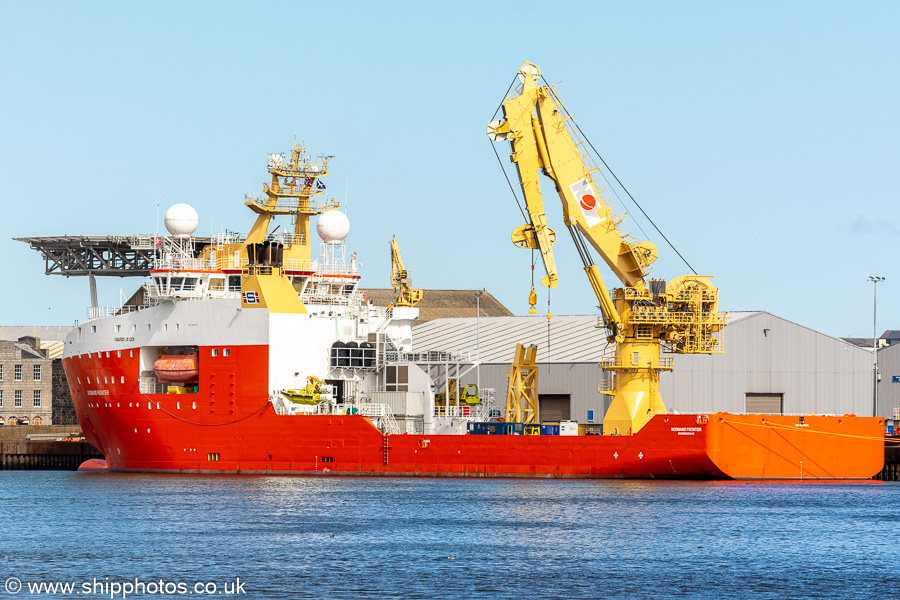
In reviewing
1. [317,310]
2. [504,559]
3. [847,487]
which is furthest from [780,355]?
[504,559]

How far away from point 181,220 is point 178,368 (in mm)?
6830

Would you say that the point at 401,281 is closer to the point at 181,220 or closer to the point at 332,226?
the point at 332,226

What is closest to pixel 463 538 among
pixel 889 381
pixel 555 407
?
pixel 555 407

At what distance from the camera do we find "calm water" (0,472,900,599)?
2856 cm

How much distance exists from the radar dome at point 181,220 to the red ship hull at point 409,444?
18.0 ft

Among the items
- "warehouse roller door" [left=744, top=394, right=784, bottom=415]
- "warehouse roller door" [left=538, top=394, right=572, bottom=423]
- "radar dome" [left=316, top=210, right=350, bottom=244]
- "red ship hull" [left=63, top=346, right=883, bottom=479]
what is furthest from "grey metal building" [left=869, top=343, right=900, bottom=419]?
"radar dome" [left=316, top=210, right=350, bottom=244]

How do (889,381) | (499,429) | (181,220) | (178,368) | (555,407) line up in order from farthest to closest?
1. (889,381)
2. (555,407)
3. (181,220)
4. (178,368)
5. (499,429)

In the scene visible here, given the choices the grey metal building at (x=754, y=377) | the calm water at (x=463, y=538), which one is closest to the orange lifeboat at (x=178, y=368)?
the calm water at (x=463, y=538)

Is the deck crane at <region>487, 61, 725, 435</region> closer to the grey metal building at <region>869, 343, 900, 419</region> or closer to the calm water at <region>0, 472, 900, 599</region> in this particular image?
the calm water at <region>0, 472, 900, 599</region>

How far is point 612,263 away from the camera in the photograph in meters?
48.5

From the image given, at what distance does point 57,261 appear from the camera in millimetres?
68125

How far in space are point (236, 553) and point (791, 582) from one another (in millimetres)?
12802

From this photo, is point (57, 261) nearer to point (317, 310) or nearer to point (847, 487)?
point (317, 310)

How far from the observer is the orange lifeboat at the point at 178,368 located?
50469 mm
